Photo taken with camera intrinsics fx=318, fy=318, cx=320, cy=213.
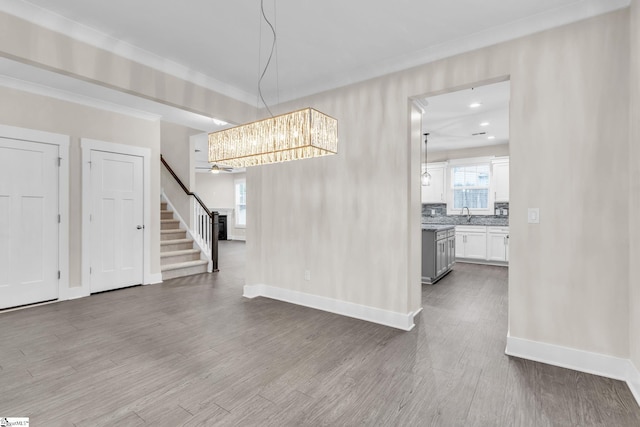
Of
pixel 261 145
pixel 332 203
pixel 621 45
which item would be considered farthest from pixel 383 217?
pixel 621 45

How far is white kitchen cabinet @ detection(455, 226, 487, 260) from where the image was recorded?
7.09 metres

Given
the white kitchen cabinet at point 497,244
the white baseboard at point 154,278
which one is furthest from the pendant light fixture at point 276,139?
the white kitchen cabinet at point 497,244

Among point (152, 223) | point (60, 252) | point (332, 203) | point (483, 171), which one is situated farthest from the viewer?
point (483, 171)

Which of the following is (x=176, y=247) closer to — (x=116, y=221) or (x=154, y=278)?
(x=154, y=278)

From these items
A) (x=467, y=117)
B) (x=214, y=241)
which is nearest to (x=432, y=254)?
(x=467, y=117)

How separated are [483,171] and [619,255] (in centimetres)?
549

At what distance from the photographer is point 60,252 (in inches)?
170

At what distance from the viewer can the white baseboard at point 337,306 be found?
339 centimetres

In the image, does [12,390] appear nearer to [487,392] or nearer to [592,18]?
[487,392]

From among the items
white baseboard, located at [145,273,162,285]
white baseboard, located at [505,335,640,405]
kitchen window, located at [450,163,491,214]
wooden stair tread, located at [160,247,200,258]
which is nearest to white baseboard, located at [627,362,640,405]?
white baseboard, located at [505,335,640,405]

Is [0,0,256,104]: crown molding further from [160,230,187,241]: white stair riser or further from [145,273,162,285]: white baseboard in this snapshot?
[160,230,187,241]: white stair riser

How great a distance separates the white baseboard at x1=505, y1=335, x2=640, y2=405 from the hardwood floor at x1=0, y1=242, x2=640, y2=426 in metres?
0.08

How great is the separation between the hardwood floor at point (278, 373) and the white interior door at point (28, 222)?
0.33 meters

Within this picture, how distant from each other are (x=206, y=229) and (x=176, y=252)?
74 cm
